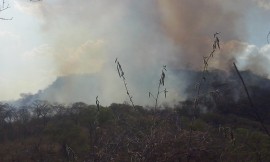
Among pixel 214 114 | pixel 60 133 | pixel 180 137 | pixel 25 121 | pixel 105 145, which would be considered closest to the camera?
pixel 180 137

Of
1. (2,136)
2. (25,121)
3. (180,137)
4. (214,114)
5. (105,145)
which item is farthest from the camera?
(214,114)

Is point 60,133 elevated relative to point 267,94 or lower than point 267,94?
lower

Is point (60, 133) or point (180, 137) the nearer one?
point (180, 137)

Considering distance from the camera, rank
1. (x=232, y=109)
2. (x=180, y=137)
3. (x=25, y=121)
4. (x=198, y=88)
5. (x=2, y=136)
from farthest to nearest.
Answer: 1. (x=232, y=109)
2. (x=25, y=121)
3. (x=2, y=136)
4. (x=180, y=137)
5. (x=198, y=88)

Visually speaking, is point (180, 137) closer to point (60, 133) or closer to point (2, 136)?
point (60, 133)

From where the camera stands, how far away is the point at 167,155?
4.36m

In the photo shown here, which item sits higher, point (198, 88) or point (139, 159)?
point (198, 88)

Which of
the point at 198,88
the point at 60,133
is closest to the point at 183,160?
the point at 198,88

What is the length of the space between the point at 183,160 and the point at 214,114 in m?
152

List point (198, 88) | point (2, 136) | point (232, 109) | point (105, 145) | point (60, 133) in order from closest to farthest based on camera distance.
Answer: point (198, 88) → point (105, 145) → point (60, 133) → point (2, 136) → point (232, 109)

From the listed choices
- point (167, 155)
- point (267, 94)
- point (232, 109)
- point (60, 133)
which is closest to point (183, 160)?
point (167, 155)

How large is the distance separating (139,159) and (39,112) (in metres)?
136

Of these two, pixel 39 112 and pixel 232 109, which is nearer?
pixel 39 112

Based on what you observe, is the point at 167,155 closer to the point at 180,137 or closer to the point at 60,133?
the point at 180,137
